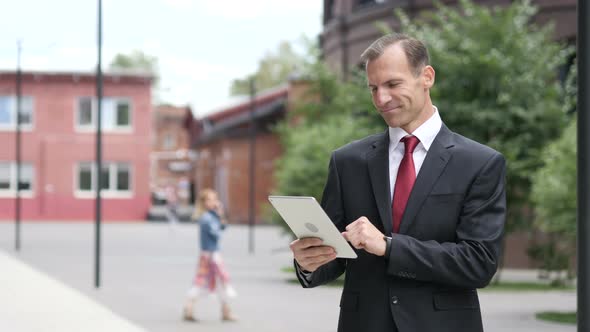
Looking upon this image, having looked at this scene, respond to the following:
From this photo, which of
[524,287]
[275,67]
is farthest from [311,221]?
[275,67]

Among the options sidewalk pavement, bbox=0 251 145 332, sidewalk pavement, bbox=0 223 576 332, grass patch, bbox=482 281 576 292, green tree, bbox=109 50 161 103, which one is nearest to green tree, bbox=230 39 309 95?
green tree, bbox=109 50 161 103

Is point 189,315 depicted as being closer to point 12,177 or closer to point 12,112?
point 12,177

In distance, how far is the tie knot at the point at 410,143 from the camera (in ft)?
11.6

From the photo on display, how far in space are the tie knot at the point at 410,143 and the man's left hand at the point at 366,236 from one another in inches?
13.4

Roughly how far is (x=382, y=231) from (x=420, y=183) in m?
0.20

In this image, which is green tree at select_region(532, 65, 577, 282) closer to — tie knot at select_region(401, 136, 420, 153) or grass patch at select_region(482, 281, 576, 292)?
grass patch at select_region(482, 281, 576, 292)

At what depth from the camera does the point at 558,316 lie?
15.7m

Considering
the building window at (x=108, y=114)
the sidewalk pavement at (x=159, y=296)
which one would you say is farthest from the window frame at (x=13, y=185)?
the sidewalk pavement at (x=159, y=296)

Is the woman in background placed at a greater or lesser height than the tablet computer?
lesser

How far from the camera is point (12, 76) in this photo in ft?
184

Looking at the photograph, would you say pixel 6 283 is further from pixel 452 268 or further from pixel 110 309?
pixel 452 268

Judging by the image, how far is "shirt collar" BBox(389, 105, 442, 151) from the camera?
11.7 feet

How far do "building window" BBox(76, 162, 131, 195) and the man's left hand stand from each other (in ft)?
176

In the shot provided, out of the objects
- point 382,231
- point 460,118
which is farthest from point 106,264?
point 382,231
